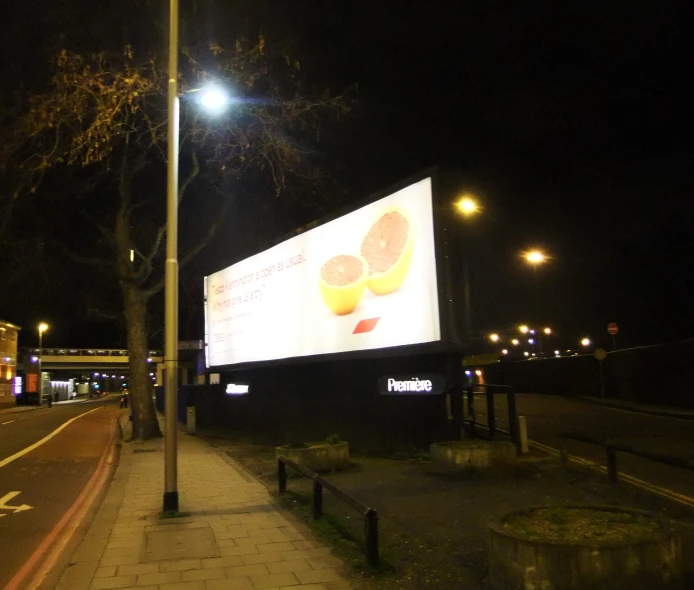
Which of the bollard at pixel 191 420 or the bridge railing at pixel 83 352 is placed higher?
the bridge railing at pixel 83 352

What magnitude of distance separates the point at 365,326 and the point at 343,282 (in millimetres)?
1363

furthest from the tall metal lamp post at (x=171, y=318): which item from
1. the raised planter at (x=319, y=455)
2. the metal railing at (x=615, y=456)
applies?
the metal railing at (x=615, y=456)

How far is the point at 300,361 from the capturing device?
55.0 feet

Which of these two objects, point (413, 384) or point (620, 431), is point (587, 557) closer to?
point (413, 384)

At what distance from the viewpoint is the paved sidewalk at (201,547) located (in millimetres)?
5910

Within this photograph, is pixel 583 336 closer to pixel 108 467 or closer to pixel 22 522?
pixel 108 467

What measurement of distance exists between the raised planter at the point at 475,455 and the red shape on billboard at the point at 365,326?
3.73 m

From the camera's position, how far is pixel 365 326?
47.9ft

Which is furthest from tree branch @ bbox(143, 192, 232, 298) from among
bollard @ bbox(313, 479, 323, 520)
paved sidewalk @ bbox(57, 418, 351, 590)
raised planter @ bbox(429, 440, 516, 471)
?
bollard @ bbox(313, 479, 323, 520)

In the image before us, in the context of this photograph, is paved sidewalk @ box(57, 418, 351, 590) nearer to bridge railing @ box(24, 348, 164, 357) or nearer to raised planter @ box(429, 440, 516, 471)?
raised planter @ box(429, 440, 516, 471)

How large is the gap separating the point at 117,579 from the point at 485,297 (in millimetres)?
8599

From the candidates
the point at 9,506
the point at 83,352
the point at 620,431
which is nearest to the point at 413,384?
the point at 9,506

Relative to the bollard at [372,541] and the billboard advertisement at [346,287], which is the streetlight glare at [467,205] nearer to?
the billboard advertisement at [346,287]

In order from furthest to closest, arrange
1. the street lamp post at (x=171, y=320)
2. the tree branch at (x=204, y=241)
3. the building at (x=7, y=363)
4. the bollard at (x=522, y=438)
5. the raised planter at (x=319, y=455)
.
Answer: the building at (x=7, y=363) < the tree branch at (x=204, y=241) < the bollard at (x=522, y=438) < the raised planter at (x=319, y=455) < the street lamp post at (x=171, y=320)
